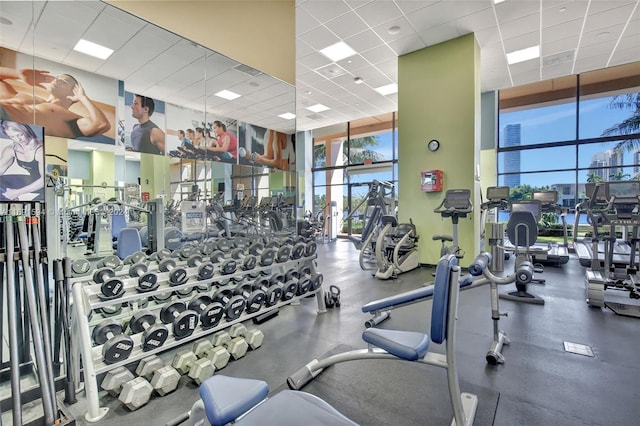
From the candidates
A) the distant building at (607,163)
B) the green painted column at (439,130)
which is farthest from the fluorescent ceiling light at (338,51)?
the distant building at (607,163)

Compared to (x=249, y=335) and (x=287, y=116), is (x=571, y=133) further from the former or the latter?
(x=249, y=335)

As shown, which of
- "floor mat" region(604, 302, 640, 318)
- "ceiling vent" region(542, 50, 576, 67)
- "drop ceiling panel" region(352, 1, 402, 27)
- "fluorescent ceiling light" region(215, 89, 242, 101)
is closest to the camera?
"floor mat" region(604, 302, 640, 318)

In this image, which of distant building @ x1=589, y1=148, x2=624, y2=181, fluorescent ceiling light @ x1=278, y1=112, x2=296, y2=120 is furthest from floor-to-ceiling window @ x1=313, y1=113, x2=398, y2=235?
fluorescent ceiling light @ x1=278, y1=112, x2=296, y2=120

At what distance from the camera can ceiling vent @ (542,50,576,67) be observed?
5801 millimetres

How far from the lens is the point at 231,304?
2.56 meters

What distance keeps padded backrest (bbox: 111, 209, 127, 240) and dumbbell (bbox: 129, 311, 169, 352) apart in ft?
2.90

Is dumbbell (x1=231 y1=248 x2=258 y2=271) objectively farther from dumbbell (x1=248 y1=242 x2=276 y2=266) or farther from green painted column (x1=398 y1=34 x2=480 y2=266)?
green painted column (x1=398 y1=34 x2=480 y2=266)

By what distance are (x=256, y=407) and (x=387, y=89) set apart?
25.3 feet

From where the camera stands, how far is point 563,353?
2471 mm

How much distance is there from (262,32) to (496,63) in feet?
16.5

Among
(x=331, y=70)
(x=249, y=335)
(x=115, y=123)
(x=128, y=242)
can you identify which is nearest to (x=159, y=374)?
(x=249, y=335)

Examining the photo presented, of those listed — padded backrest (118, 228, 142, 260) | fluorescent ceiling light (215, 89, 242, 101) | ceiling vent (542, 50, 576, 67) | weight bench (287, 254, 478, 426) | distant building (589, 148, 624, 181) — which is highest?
ceiling vent (542, 50, 576, 67)

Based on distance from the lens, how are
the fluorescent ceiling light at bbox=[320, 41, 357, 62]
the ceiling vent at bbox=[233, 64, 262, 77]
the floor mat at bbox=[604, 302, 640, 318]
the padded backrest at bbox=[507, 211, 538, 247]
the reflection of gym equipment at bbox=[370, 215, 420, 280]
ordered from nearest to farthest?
the floor mat at bbox=[604, 302, 640, 318]
the ceiling vent at bbox=[233, 64, 262, 77]
the padded backrest at bbox=[507, 211, 538, 247]
the reflection of gym equipment at bbox=[370, 215, 420, 280]
the fluorescent ceiling light at bbox=[320, 41, 357, 62]

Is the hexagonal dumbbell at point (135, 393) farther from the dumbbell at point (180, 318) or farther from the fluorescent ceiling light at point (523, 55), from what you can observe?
the fluorescent ceiling light at point (523, 55)
